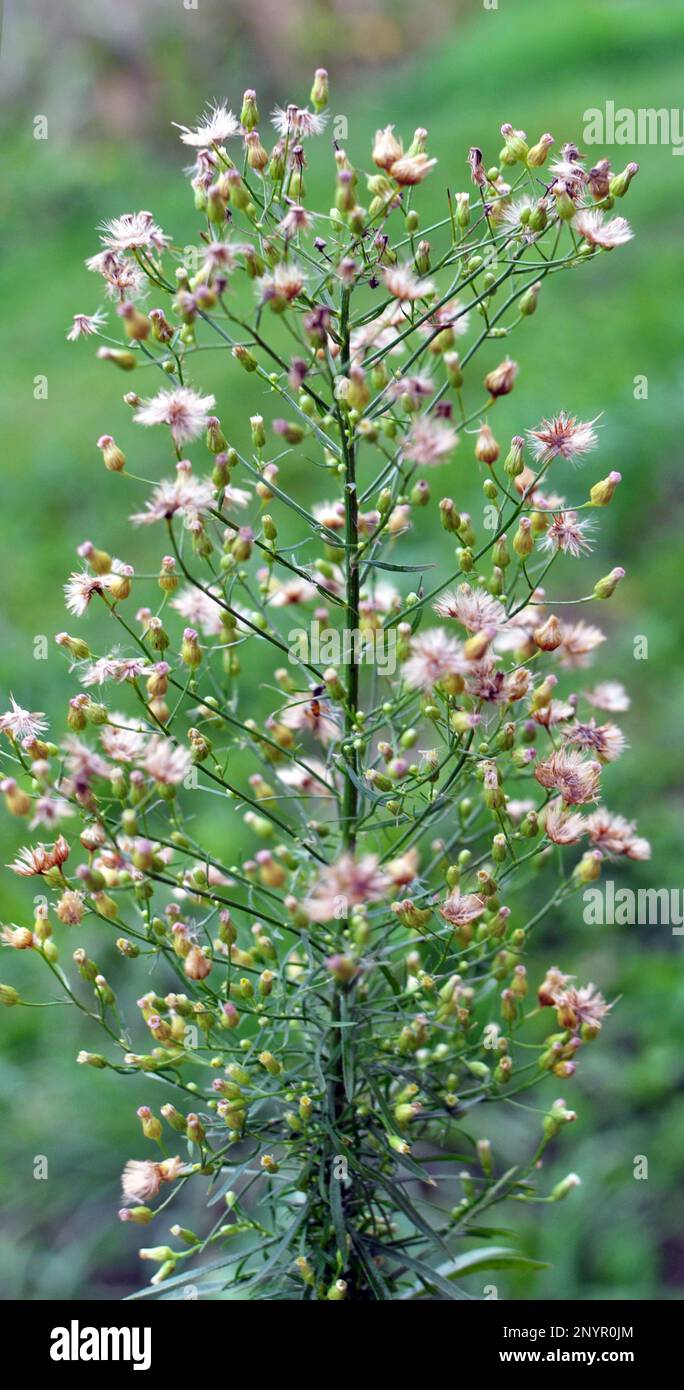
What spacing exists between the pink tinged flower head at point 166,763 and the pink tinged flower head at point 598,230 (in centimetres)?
66

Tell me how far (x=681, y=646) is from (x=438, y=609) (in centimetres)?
272

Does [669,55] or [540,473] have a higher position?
[669,55]

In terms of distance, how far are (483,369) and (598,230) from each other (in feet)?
13.7

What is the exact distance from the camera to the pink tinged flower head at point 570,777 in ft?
4.27

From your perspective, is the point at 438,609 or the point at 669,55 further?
the point at 669,55

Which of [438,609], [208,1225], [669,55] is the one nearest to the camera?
[438,609]

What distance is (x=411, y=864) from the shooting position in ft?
3.50

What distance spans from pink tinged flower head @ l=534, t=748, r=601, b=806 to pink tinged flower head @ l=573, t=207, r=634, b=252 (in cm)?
52

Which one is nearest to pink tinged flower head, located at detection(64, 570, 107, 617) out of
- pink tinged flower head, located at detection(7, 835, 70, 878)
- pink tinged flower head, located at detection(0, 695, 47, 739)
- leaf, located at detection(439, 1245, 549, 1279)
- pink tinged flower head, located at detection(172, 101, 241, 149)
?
pink tinged flower head, located at detection(0, 695, 47, 739)

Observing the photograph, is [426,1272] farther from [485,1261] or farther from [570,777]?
[570,777]

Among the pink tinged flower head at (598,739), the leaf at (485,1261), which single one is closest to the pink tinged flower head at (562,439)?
the pink tinged flower head at (598,739)

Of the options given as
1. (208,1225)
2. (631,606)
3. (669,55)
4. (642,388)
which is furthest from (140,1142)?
(669,55)

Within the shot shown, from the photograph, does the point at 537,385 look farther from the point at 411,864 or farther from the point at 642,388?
the point at 411,864

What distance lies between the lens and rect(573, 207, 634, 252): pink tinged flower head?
1238mm
